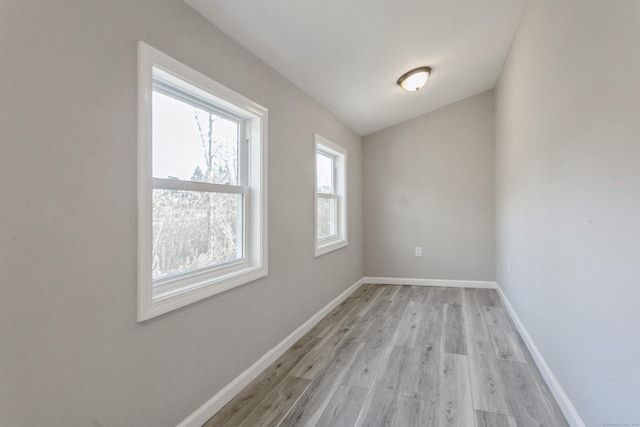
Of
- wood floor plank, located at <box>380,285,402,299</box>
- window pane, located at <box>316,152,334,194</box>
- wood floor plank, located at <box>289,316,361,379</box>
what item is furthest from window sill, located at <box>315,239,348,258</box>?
wood floor plank, located at <box>380,285,402,299</box>

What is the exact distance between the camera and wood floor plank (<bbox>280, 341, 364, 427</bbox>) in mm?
1724

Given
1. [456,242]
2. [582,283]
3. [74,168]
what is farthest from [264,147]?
[456,242]

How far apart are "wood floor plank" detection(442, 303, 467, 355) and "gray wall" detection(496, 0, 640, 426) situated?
1.73 ft

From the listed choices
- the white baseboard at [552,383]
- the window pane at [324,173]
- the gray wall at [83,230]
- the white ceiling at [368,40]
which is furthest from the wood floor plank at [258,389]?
the white ceiling at [368,40]

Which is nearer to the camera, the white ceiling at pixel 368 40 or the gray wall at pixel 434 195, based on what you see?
the white ceiling at pixel 368 40

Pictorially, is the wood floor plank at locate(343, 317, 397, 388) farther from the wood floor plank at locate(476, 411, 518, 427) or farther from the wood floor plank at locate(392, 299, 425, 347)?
the wood floor plank at locate(476, 411, 518, 427)

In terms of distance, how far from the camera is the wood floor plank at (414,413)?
1.67m

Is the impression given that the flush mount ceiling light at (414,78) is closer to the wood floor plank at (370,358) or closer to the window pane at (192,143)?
the window pane at (192,143)

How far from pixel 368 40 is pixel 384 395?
94.1 inches

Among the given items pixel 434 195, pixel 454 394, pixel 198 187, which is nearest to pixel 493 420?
pixel 454 394

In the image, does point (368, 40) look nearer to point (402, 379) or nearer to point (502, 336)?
point (402, 379)

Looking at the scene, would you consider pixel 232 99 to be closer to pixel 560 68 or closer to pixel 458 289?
pixel 560 68

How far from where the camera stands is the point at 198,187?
1727 mm

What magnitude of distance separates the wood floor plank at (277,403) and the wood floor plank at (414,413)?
59cm
